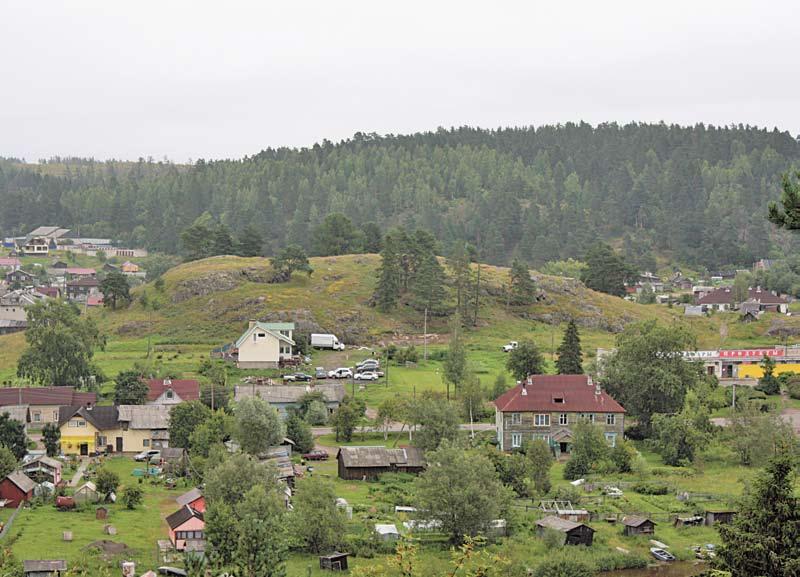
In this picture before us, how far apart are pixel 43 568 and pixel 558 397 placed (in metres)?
27.8

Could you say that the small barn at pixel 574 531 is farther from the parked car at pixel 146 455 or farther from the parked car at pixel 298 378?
the parked car at pixel 298 378

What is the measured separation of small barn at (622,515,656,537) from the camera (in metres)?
38.2

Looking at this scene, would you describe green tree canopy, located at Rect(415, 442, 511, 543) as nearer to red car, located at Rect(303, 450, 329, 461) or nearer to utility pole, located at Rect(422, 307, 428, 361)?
red car, located at Rect(303, 450, 329, 461)

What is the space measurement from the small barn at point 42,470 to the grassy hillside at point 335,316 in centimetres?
2345

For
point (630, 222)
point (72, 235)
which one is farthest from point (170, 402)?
point (630, 222)

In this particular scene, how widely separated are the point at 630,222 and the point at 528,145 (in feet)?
123

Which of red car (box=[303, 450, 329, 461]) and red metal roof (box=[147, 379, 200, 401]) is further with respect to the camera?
red metal roof (box=[147, 379, 200, 401])

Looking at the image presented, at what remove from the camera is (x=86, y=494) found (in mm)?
40531

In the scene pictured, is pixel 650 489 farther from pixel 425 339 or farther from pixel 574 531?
pixel 425 339

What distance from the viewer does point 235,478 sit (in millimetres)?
36781

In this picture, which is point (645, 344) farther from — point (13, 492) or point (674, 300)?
point (674, 300)

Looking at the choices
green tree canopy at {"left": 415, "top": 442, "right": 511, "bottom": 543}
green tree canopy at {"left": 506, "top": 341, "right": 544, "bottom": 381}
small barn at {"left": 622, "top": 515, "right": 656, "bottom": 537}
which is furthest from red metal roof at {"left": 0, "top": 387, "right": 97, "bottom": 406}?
small barn at {"left": 622, "top": 515, "right": 656, "bottom": 537}

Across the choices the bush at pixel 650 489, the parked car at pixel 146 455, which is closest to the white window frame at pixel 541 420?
the bush at pixel 650 489

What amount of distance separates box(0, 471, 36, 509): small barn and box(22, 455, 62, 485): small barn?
1.85 metres
